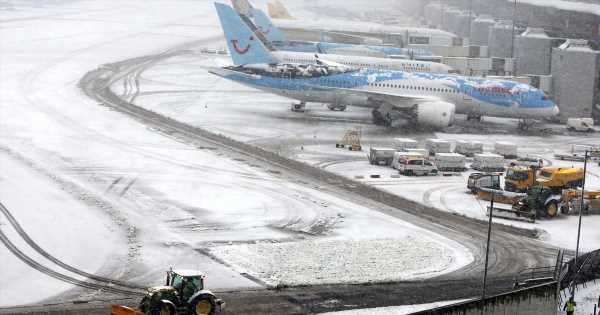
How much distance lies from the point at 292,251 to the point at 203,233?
467 cm

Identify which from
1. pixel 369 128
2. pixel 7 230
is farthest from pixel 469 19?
pixel 7 230

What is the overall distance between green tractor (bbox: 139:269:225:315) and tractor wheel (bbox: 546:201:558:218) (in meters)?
23.1

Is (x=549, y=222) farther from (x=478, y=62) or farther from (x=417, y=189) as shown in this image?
(x=478, y=62)

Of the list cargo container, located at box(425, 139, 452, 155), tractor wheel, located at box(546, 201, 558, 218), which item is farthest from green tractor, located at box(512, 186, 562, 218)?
cargo container, located at box(425, 139, 452, 155)

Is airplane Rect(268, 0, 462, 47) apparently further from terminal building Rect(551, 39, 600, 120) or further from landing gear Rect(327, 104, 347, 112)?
landing gear Rect(327, 104, 347, 112)

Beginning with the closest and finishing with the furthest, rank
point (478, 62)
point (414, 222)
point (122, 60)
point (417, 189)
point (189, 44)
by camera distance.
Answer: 1. point (414, 222)
2. point (417, 189)
3. point (478, 62)
4. point (122, 60)
5. point (189, 44)

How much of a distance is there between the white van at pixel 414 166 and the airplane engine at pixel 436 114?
47.2 feet

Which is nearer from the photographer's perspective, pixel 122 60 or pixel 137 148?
pixel 137 148

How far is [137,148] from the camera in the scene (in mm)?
59938

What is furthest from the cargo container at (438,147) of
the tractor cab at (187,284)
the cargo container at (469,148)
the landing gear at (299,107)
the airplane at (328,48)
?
the airplane at (328,48)

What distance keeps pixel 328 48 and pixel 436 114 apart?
145 ft

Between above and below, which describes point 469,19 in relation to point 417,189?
above

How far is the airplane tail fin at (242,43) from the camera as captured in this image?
7881cm

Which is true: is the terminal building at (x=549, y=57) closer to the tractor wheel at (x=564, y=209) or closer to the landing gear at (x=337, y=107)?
the landing gear at (x=337, y=107)
